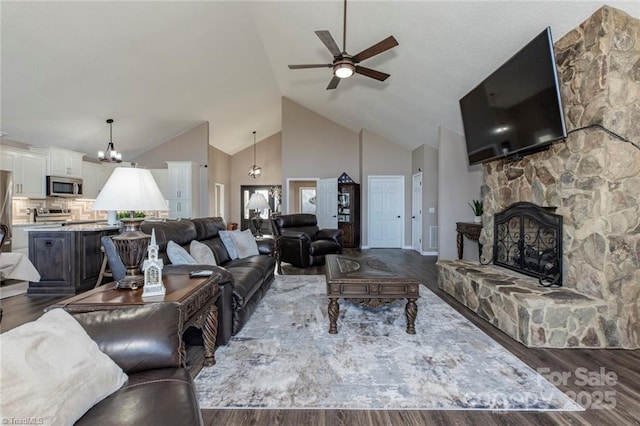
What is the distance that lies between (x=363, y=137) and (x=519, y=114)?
5.50m

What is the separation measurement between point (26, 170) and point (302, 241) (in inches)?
196

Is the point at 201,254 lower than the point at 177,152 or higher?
lower

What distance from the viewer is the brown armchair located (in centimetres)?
584

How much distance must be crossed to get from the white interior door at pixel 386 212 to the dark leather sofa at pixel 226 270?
4.81m

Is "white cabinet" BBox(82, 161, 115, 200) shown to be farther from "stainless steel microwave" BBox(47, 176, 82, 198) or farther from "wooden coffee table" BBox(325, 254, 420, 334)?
"wooden coffee table" BBox(325, 254, 420, 334)

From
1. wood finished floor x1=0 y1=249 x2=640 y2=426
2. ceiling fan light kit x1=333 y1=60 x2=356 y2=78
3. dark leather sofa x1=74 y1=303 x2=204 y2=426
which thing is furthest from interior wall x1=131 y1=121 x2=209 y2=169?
dark leather sofa x1=74 y1=303 x2=204 y2=426

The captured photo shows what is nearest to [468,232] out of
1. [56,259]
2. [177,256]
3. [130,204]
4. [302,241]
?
[302,241]

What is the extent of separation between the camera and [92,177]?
6.94 m

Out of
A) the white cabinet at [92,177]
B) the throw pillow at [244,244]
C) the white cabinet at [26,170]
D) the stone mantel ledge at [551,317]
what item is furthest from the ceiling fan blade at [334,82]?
the white cabinet at [92,177]

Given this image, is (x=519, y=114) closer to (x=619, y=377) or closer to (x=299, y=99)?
(x=619, y=377)

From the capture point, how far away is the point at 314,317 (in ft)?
10.6

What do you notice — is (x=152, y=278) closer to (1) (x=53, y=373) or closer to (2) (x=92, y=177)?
(1) (x=53, y=373)

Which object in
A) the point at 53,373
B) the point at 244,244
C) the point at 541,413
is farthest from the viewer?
the point at 244,244

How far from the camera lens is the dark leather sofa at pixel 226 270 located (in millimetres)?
2578
